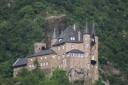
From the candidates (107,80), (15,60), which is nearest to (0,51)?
(15,60)

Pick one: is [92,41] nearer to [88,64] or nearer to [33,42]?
[88,64]

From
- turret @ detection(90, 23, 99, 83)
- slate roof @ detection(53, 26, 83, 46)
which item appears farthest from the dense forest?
slate roof @ detection(53, 26, 83, 46)

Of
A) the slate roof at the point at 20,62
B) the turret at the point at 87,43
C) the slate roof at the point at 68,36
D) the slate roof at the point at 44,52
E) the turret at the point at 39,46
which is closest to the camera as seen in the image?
the turret at the point at 87,43

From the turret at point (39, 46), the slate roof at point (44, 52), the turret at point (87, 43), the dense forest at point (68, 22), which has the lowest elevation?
the dense forest at point (68, 22)

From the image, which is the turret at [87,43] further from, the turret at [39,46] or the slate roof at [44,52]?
the turret at [39,46]

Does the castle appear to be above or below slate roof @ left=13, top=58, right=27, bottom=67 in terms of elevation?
above

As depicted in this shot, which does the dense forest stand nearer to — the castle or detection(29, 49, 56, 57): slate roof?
the castle

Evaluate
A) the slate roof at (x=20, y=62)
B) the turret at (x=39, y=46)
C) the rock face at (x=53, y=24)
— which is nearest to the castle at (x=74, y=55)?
the slate roof at (x=20, y=62)
